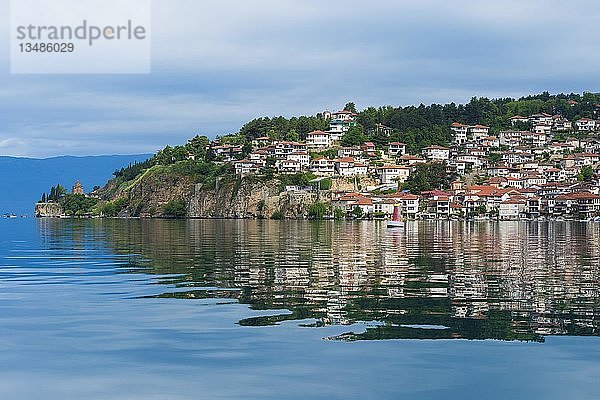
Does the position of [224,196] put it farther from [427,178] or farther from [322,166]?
[427,178]

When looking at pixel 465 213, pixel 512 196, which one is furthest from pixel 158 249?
pixel 512 196

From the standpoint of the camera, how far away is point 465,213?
160000 millimetres

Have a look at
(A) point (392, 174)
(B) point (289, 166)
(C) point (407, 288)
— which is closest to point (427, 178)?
(A) point (392, 174)

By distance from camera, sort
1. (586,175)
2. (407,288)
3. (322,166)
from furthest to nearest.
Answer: (586,175) → (322,166) → (407,288)

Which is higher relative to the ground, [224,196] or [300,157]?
[300,157]

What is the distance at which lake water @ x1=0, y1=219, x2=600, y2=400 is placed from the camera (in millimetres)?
12469

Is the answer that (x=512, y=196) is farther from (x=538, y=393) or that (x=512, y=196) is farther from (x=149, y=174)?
(x=538, y=393)

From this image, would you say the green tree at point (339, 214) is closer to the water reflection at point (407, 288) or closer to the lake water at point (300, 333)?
the water reflection at point (407, 288)

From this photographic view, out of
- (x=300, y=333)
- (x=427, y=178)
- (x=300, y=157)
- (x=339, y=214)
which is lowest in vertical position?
(x=300, y=333)

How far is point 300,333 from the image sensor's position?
54.2 ft

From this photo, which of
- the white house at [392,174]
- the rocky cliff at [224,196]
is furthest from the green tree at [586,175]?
the rocky cliff at [224,196]

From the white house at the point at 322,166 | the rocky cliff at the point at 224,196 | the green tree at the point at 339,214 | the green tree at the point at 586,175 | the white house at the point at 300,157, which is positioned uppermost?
the white house at the point at 300,157

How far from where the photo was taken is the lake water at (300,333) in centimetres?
1247

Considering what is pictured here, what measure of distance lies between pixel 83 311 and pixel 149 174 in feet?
574
